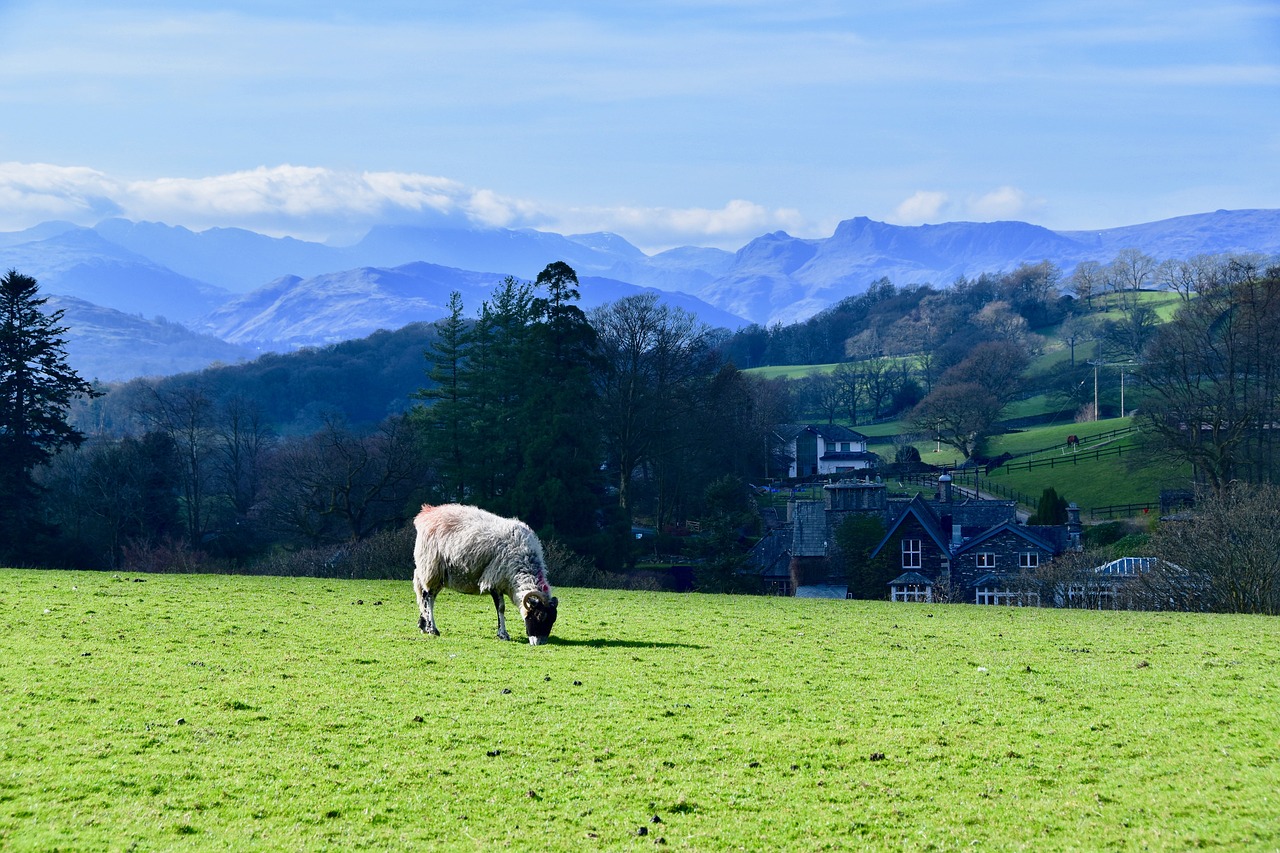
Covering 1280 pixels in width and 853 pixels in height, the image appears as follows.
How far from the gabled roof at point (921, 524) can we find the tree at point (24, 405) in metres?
46.6

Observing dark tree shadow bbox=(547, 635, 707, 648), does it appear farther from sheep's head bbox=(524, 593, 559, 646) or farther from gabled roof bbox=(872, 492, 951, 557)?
gabled roof bbox=(872, 492, 951, 557)

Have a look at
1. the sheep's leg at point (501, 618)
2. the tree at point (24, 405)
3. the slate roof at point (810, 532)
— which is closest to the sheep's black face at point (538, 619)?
the sheep's leg at point (501, 618)

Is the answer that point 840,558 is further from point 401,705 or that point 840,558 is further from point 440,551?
point 401,705

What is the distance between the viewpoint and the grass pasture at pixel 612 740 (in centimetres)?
1015

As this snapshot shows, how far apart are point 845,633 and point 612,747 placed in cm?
1115

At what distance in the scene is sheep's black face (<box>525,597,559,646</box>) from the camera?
63.1 feet

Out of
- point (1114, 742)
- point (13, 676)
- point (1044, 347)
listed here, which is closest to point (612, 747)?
point (1114, 742)

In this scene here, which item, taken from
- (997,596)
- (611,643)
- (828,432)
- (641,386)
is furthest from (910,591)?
(828,432)

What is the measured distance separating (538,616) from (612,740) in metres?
6.59

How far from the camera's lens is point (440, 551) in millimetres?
20719

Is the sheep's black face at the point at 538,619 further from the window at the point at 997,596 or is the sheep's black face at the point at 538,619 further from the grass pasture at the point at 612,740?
the window at the point at 997,596

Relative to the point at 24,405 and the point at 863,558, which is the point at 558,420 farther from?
the point at 24,405

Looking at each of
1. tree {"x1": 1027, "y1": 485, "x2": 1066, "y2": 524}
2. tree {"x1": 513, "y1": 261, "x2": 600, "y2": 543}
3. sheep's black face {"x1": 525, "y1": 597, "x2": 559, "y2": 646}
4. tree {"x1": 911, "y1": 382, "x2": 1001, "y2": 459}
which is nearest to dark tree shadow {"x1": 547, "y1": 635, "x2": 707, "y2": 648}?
sheep's black face {"x1": 525, "y1": 597, "x2": 559, "y2": 646}

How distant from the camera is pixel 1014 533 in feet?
217
